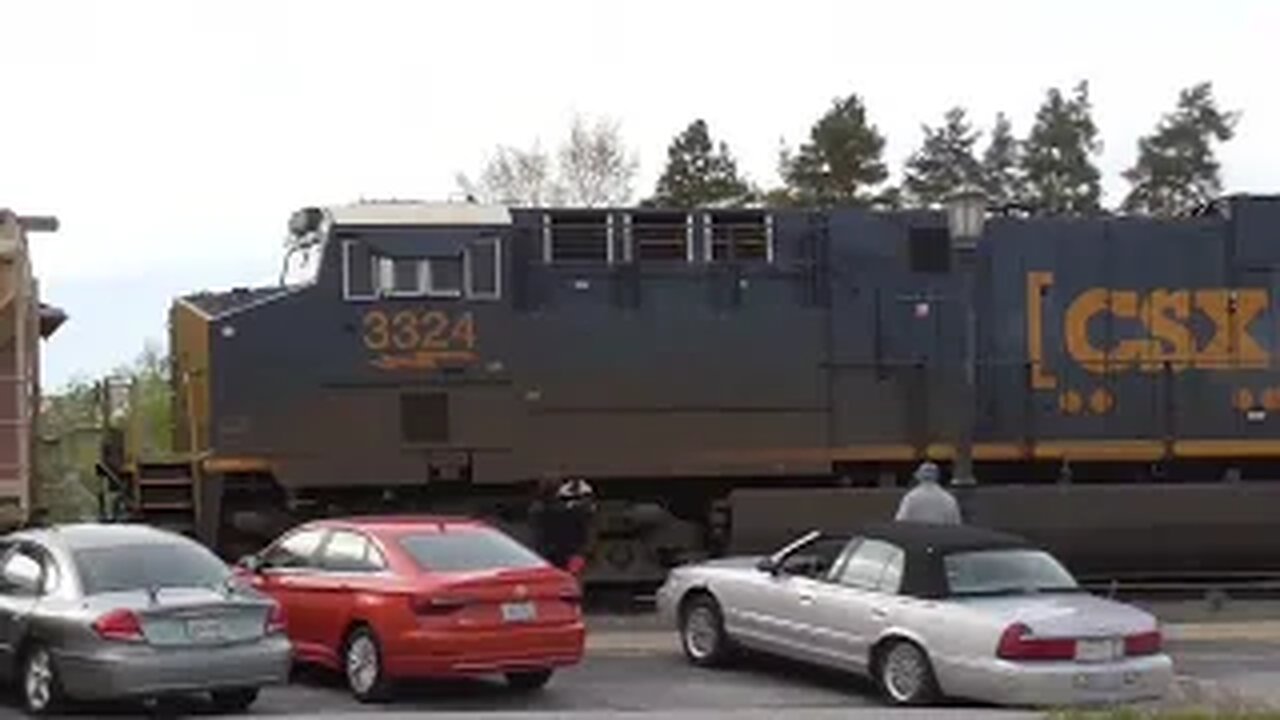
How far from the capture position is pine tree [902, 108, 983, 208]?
70.5 meters

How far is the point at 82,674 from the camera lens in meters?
12.4

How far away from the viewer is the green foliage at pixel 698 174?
5784 centimetres

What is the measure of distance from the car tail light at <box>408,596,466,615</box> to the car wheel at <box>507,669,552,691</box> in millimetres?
1151

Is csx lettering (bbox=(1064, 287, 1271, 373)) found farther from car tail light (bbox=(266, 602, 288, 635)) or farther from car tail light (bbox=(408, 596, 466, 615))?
car tail light (bbox=(266, 602, 288, 635))

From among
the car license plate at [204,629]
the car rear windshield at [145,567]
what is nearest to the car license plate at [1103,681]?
the car license plate at [204,629]

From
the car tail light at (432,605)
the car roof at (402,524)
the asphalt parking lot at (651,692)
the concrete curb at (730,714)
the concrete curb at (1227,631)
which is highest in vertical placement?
the car roof at (402,524)

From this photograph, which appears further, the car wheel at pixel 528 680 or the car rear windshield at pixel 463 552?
the car wheel at pixel 528 680

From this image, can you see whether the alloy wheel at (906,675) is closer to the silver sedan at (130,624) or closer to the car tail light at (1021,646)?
the car tail light at (1021,646)

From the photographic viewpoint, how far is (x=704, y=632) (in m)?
16.3

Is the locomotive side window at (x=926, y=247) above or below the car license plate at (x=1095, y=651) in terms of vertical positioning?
above

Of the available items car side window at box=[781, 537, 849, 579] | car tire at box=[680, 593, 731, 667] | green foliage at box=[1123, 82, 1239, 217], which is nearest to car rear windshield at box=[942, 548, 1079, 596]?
car side window at box=[781, 537, 849, 579]

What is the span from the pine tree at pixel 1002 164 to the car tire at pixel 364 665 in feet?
204

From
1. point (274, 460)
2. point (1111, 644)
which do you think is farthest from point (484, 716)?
point (274, 460)

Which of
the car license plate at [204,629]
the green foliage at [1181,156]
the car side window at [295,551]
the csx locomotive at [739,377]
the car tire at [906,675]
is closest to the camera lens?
the car license plate at [204,629]
